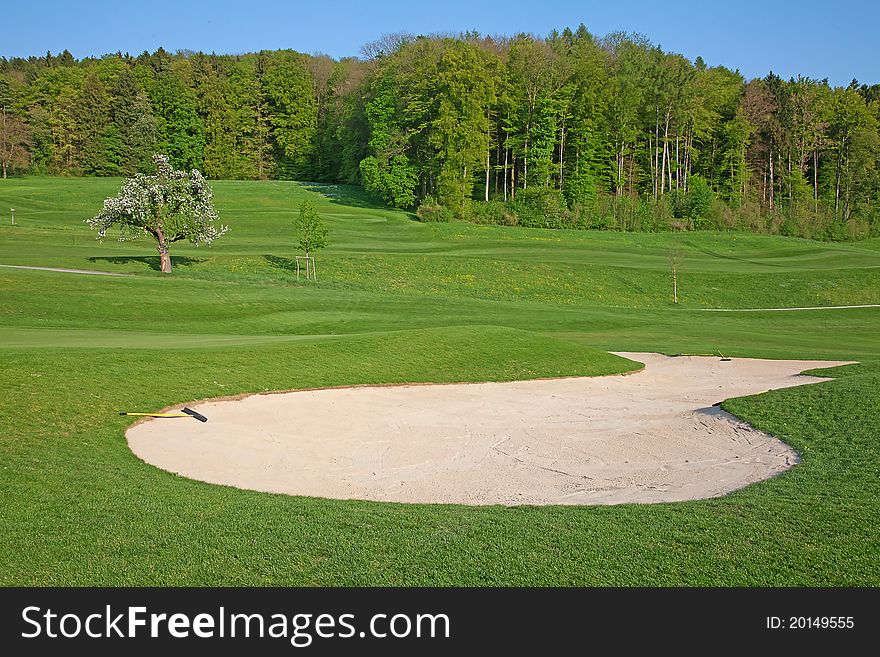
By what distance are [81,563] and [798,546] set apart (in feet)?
23.8

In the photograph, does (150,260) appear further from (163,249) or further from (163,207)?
(163,207)

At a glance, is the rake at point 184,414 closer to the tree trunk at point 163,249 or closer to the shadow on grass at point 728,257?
the tree trunk at point 163,249

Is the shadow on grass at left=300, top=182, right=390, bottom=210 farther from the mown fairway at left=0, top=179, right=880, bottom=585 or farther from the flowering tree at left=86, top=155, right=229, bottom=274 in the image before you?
the flowering tree at left=86, top=155, right=229, bottom=274

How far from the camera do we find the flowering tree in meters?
43.6

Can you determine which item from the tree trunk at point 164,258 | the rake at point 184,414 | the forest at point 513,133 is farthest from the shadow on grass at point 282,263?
the rake at point 184,414

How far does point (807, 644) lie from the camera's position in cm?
634

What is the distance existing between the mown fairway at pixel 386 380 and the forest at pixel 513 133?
67.5ft

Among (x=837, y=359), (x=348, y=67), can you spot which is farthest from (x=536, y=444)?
(x=348, y=67)

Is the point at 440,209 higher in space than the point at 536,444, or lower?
higher

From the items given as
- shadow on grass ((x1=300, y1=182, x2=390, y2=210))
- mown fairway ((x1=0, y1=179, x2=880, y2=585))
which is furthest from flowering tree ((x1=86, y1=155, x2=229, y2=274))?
shadow on grass ((x1=300, y1=182, x2=390, y2=210))

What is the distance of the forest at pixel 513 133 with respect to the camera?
79938 mm

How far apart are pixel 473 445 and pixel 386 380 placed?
6817 mm

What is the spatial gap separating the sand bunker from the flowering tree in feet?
90.9

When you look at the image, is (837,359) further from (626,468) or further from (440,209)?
(440,209)
